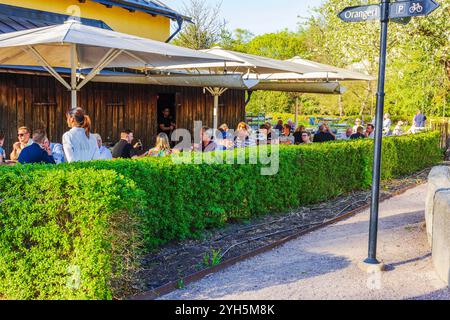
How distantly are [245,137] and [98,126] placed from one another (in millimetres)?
4474

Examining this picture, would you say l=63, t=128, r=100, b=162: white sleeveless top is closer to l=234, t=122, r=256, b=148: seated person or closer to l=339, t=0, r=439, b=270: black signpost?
l=339, t=0, r=439, b=270: black signpost

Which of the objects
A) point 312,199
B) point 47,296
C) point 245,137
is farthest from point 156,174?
point 245,137

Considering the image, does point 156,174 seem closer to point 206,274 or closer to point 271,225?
point 206,274

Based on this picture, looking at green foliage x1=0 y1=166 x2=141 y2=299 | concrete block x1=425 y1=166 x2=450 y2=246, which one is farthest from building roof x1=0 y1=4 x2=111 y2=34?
concrete block x1=425 y1=166 x2=450 y2=246

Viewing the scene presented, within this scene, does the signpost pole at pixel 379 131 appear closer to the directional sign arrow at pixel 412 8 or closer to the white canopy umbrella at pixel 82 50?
the directional sign arrow at pixel 412 8

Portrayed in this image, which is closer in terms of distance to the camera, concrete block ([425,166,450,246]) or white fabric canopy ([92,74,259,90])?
concrete block ([425,166,450,246])

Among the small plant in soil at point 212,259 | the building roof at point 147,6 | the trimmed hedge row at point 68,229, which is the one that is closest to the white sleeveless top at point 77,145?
the trimmed hedge row at point 68,229

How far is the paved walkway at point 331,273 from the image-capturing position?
5.55 m

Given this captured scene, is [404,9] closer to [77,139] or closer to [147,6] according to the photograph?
[77,139]

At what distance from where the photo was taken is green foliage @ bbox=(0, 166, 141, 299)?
4.92 metres

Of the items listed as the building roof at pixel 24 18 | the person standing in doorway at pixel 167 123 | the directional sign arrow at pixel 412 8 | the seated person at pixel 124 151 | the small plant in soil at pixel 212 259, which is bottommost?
the small plant in soil at pixel 212 259

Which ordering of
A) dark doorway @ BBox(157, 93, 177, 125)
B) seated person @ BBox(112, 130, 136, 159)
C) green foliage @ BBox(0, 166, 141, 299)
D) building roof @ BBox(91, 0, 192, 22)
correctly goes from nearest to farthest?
1. green foliage @ BBox(0, 166, 141, 299)
2. seated person @ BBox(112, 130, 136, 159)
3. building roof @ BBox(91, 0, 192, 22)
4. dark doorway @ BBox(157, 93, 177, 125)

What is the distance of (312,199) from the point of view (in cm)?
1056

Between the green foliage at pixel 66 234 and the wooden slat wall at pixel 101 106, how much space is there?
313 inches
